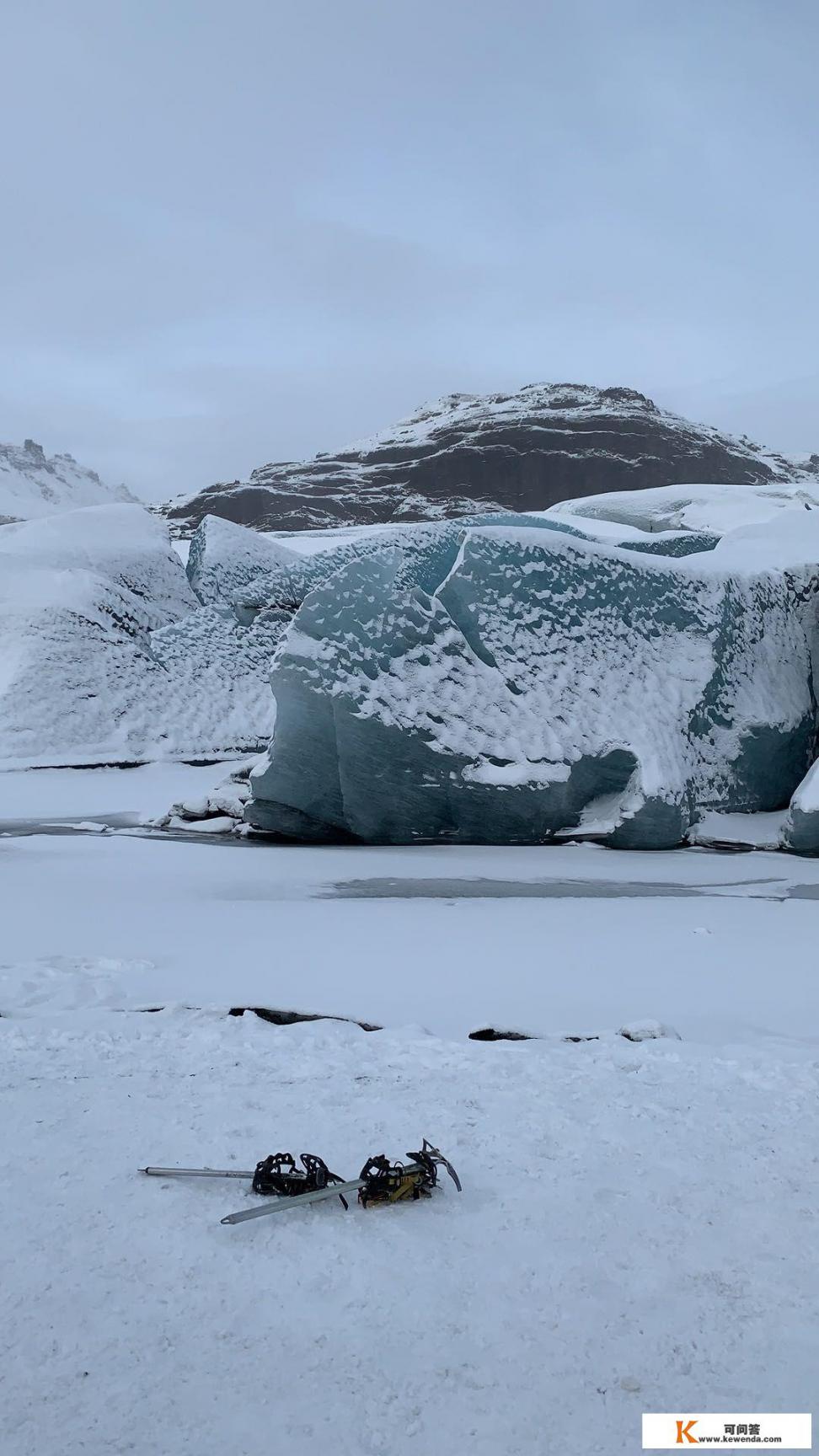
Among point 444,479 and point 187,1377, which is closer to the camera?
point 187,1377

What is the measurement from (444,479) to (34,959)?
155 ft

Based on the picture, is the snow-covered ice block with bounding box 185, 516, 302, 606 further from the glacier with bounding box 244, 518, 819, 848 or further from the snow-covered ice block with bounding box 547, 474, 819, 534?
the snow-covered ice block with bounding box 547, 474, 819, 534


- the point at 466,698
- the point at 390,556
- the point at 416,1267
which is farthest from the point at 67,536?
the point at 416,1267

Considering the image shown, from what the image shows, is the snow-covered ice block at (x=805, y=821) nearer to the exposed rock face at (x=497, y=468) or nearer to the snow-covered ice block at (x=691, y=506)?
the snow-covered ice block at (x=691, y=506)

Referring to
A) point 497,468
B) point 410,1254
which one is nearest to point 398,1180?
point 410,1254

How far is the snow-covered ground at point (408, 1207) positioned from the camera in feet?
6.61

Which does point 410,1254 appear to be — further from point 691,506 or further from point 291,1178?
point 691,506

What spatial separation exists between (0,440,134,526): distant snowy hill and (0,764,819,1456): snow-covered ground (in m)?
90.5

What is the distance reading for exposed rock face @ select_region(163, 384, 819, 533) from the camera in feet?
150

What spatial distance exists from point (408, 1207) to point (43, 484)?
119200mm

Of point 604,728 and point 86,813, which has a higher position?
point 604,728

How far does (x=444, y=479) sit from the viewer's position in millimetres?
49719

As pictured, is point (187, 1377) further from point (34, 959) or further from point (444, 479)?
point (444, 479)

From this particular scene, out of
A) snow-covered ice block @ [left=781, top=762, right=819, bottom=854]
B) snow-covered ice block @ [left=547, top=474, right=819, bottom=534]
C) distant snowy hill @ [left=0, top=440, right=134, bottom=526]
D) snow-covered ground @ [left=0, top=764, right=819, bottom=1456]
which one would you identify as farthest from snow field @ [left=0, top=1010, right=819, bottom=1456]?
distant snowy hill @ [left=0, top=440, right=134, bottom=526]
